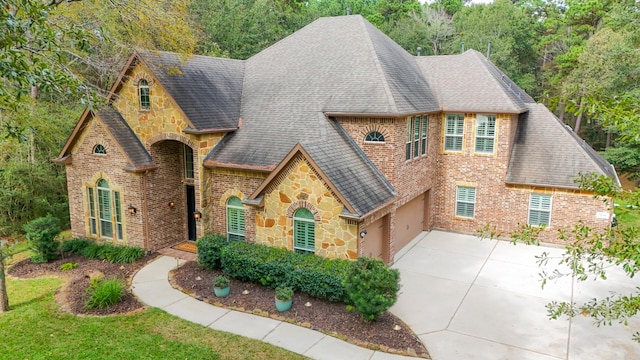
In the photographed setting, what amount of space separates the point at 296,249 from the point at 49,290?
24.3ft

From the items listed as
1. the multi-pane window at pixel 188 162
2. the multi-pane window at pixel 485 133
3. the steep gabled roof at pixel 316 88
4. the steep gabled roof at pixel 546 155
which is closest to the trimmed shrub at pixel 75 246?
the multi-pane window at pixel 188 162

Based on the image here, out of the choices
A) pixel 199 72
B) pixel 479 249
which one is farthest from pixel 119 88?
pixel 479 249

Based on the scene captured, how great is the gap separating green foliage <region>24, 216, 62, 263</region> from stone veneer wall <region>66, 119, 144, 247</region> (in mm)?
1422

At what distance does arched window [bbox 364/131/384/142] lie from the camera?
49.8ft

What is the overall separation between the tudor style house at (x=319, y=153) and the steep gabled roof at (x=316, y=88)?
6cm

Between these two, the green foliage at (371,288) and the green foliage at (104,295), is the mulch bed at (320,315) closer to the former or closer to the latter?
the green foliage at (371,288)

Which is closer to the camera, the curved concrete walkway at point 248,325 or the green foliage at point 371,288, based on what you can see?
the curved concrete walkway at point 248,325

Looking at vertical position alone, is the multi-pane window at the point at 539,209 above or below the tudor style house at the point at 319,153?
below

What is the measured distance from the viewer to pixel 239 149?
598 inches

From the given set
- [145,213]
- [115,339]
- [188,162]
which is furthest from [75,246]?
[115,339]

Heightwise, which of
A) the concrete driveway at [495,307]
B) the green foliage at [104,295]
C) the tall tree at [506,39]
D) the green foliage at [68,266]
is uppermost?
the tall tree at [506,39]

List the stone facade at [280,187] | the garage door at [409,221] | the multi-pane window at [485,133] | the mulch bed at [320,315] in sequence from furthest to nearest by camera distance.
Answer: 1. the multi-pane window at [485,133]
2. the garage door at [409,221]
3. the stone facade at [280,187]
4. the mulch bed at [320,315]

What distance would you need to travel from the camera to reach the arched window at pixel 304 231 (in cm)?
1295

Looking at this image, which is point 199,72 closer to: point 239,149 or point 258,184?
point 239,149
